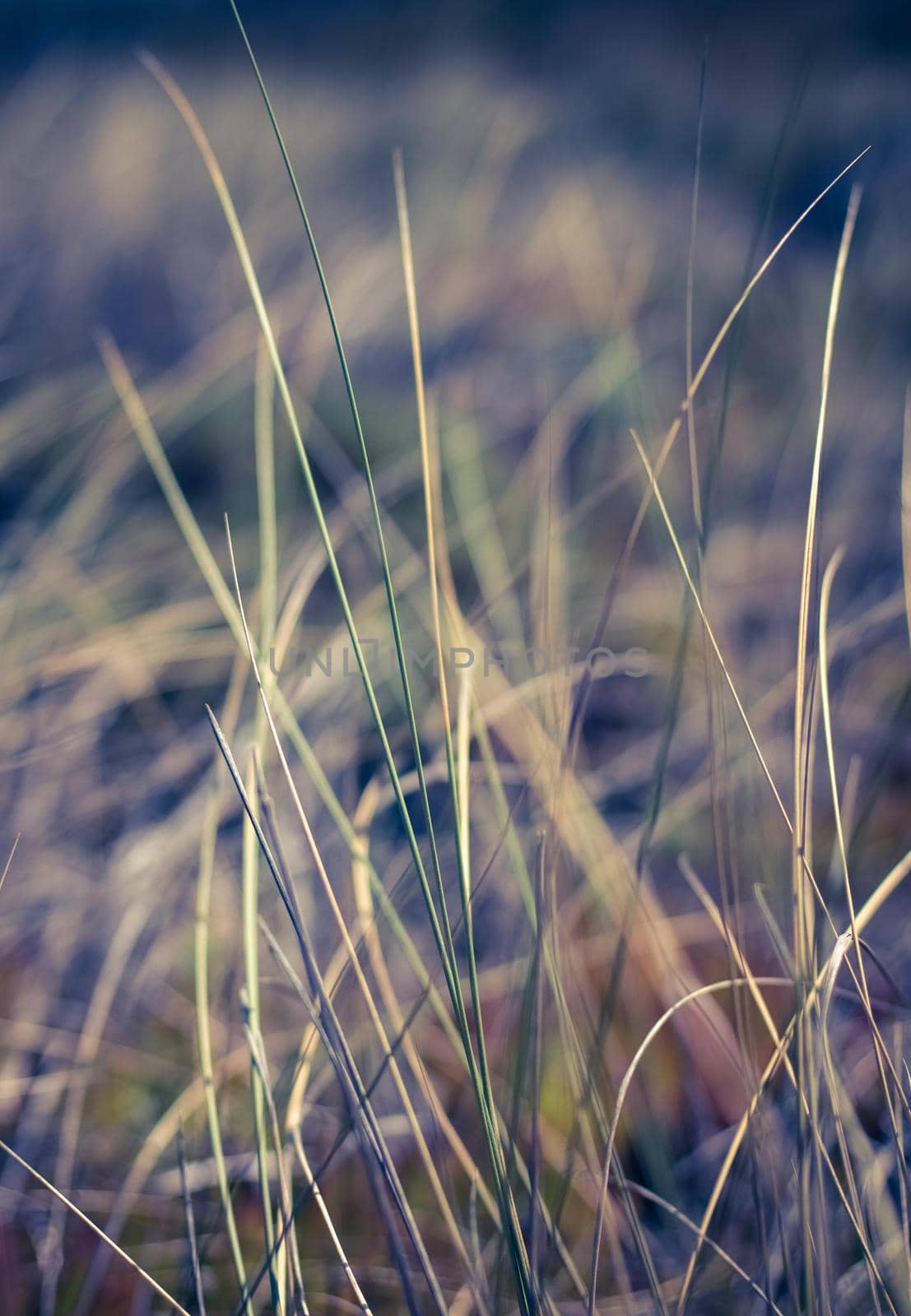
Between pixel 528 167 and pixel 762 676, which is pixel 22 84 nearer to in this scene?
pixel 528 167

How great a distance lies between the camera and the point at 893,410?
601mm

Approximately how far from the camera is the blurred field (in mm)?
261

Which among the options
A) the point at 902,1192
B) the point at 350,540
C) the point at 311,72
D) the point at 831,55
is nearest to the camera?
the point at 902,1192

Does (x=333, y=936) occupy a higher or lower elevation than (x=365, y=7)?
lower

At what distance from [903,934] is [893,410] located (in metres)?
0.40

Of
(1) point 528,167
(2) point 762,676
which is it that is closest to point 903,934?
(2) point 762,676

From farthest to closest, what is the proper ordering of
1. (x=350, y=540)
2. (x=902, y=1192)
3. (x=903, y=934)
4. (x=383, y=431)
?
(x=383, y=431) < (x=350, y=540) < (x=903, y=934) < (x=902, y=1192)

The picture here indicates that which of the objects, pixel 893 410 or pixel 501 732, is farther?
pixel 893 410

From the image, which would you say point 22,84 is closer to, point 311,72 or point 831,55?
point 311,72

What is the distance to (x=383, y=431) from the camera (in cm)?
63

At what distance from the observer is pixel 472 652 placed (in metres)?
0.39

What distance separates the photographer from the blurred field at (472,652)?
0.26 meters

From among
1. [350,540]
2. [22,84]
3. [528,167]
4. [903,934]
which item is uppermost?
[22,84]

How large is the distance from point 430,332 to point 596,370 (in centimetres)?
18
